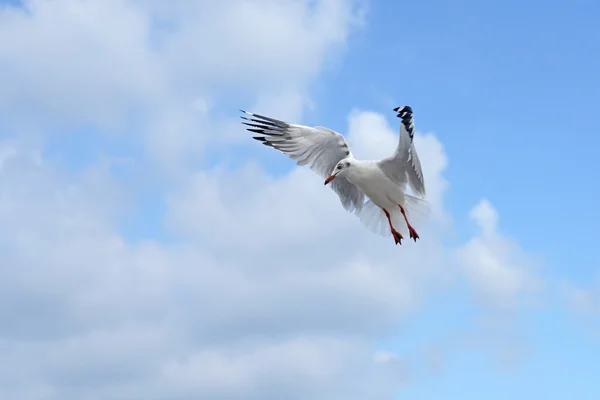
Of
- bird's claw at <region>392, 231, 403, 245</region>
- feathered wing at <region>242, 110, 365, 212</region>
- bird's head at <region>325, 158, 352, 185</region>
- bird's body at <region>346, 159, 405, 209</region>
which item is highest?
feathered wing at <region>242, 110, 365, 212</region>

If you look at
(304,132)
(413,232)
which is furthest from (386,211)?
(304,132)

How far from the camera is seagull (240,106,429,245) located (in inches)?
702

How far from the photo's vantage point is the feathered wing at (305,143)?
19.4 metres

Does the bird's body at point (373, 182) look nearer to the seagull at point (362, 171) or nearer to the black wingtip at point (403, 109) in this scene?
the seagull at point (362, 171)

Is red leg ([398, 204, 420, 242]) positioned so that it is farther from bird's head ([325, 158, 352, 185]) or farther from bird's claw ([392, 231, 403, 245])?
bird's head ([325, 158, 352, 185])

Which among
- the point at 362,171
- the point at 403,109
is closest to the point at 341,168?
the point at 362,171

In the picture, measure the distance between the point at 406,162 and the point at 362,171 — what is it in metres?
0.99

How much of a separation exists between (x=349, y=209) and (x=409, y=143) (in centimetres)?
368

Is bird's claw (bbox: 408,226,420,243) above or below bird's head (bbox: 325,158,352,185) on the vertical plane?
below

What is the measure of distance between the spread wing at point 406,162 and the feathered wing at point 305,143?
1.77m

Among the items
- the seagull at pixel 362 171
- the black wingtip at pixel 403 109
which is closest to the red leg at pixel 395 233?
the seagull at pixel 362 171

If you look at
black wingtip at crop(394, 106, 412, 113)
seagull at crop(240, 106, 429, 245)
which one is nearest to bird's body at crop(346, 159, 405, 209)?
seagull at crop(240, 106, 429, 245)

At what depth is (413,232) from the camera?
18.5 metres

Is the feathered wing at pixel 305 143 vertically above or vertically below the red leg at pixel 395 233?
above
